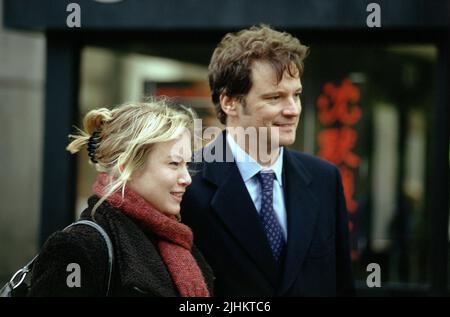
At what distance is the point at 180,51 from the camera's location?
23.8ft

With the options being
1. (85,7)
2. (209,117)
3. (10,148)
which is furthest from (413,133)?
(10,148)

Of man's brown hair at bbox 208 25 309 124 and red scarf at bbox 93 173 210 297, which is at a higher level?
man's brown hair at bbox 208 25 309 124

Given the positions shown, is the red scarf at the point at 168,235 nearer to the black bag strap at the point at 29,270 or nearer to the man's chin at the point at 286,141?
the black bag strap at the point at 29,270

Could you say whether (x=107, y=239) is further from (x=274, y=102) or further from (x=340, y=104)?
(x=340, y=104)

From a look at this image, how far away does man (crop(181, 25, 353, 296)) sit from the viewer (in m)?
3.22

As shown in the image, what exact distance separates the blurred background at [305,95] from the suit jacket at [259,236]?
2706 mm

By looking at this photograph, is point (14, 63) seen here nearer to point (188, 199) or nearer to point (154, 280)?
point (188, 199)

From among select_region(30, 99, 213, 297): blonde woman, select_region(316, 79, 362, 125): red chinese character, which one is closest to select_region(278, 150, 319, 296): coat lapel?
select_region(30, 99, 213, 297): blonde woman

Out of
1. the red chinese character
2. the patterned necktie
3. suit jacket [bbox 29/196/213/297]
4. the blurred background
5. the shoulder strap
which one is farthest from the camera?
the red chinese character

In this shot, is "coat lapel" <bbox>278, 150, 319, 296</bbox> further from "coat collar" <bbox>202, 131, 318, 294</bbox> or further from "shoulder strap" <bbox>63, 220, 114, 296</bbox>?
"shoulder strap" <bbox>63, 220, 114, 296</bbox>

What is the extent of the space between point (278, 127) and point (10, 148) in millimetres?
6562

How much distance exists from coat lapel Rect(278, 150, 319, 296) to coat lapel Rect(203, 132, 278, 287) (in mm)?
65

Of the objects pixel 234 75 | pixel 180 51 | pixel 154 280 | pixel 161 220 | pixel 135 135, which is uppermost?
pixel 180 51

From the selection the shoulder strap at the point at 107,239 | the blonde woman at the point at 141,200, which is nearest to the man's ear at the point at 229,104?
the blonde woman at the point at 141,200
